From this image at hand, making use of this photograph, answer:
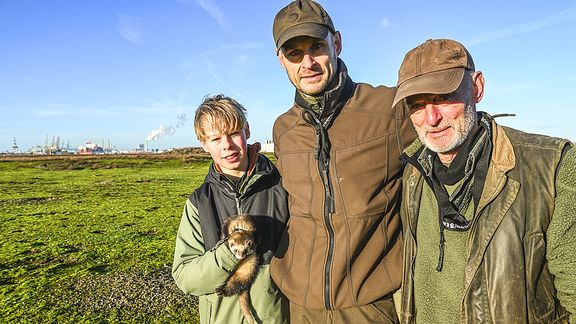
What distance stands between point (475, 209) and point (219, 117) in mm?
1912

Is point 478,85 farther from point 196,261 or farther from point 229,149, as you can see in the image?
point 196,261

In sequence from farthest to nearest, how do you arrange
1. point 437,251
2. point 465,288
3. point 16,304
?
point 16,304 → point 437,251 → point 465,288

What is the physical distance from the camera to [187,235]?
10.4 feet

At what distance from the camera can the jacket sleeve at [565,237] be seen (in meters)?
2.08

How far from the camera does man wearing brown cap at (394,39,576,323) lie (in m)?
2.15

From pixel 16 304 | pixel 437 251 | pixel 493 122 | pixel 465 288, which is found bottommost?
pixel 16 304

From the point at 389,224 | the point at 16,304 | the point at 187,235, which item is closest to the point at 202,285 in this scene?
the point at 187,235

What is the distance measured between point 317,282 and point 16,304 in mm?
6231

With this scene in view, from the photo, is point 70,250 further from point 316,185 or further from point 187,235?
point 316,185

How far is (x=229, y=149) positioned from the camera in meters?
3.13

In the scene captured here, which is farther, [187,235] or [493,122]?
[187,235]

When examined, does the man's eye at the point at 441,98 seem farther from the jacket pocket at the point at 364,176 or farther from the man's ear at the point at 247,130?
the man's ear at the point at 247,130

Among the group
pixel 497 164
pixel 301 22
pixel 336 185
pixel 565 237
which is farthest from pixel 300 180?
pixel 565 237

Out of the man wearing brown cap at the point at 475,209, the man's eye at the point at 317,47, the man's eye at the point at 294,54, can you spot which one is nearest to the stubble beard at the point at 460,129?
the man wearing brown cap at the point at 475,209
